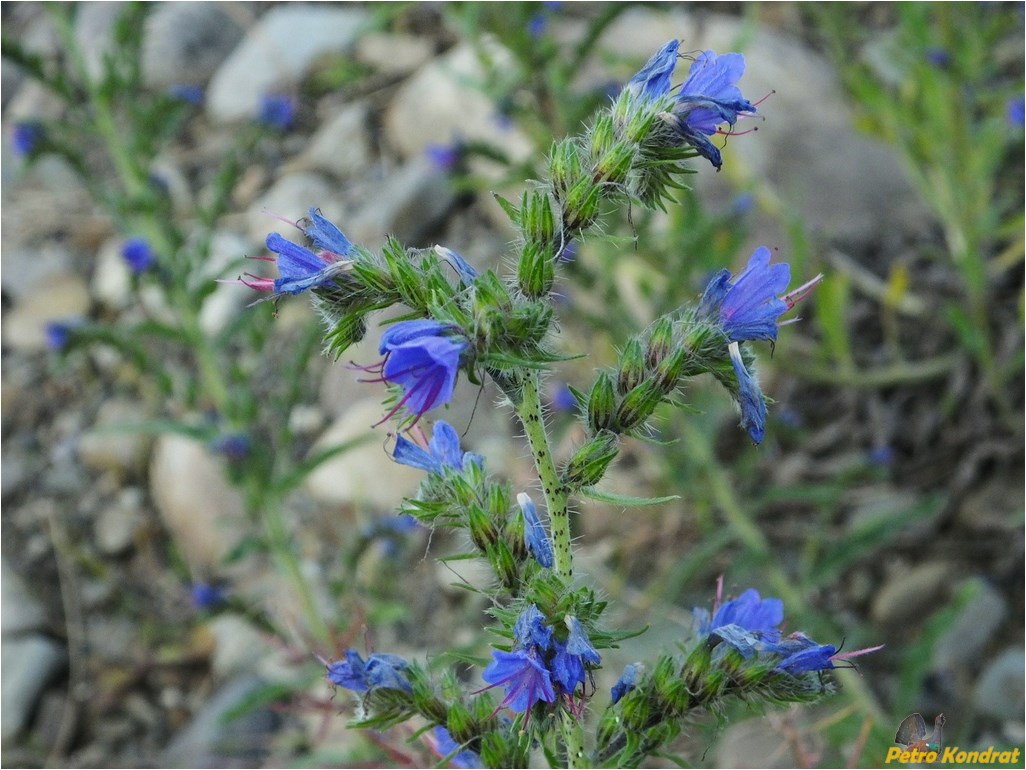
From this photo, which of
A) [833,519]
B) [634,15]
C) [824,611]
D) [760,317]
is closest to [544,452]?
[760,317]

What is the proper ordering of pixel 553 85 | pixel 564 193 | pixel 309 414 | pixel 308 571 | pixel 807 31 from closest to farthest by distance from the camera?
pixel 564 193 → pixel 553 85 → pixel 308 571 → pixel 309 414 → pixel 807 31

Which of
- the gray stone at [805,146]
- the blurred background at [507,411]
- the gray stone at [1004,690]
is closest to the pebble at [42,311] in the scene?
the blurred background at [507,411]

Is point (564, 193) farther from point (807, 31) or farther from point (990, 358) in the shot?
point (807, 31)

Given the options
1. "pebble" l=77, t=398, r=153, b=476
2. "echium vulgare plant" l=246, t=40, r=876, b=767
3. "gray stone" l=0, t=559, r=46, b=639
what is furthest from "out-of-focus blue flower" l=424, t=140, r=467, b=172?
"gray stone" l=0, t=559, r=46, b=639

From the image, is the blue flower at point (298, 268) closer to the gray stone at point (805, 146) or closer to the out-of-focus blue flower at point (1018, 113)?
the out-of-focus blue flower at point (1018, 113)

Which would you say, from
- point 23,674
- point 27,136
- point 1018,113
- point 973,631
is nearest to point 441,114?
point 27,136
